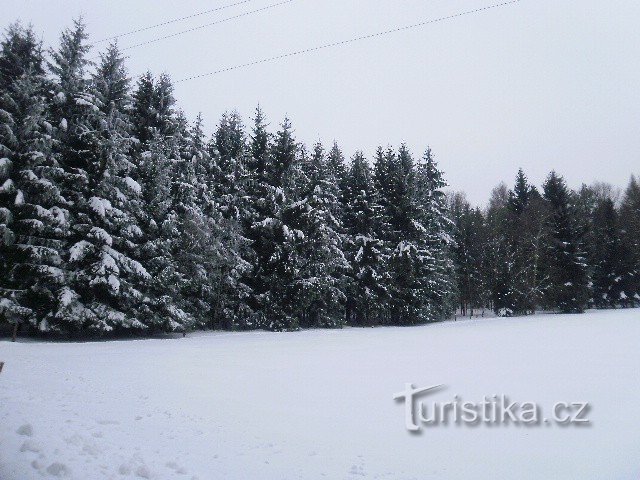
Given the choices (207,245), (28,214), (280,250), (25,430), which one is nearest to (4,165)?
(28,214)

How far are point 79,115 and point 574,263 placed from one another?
49039 millimetres

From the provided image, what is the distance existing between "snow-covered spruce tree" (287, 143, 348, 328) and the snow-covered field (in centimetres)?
1489

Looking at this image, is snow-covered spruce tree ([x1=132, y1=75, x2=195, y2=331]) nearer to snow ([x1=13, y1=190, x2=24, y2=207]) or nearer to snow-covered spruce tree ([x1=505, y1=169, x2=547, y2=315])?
snow ([x1=13, y1=190, x2=24, y2=207])

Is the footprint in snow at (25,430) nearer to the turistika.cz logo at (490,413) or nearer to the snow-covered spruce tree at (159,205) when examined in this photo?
the turistika.cz logo at (490,413)

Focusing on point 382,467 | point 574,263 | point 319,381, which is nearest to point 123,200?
point 319,381

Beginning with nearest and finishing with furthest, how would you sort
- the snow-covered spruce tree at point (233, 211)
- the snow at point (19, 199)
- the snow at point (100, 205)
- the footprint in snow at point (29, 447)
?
the footprint in snow at point (29, 447) < the snow at point (19, 199) < the snow at point (100, 205) < the snow-covered spruce tree at point (233, 211)

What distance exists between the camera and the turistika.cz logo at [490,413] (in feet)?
24.6

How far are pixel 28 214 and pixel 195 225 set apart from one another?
8135 millimetres

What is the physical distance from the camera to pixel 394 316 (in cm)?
3559

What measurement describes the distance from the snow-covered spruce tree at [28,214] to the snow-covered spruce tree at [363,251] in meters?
20.5

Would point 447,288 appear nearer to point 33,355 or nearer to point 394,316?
point 394,316

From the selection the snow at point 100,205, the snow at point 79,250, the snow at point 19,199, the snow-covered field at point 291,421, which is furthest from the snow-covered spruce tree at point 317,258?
the snow at point 19,199

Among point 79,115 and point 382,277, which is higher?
point 79,115

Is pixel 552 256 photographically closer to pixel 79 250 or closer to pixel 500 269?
pixel 500 269
